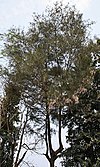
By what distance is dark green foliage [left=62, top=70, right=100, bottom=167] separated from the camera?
18.5 metres

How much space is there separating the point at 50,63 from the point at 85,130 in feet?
14.0

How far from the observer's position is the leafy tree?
16688mm

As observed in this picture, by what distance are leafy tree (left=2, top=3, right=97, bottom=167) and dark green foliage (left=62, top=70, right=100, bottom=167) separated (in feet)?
4.50

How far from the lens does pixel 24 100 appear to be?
17797 millimetres

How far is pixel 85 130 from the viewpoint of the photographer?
754 inches

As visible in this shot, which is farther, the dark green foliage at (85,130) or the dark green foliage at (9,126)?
the dark green foliage at (85,130)

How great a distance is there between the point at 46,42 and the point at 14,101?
342 centimetres

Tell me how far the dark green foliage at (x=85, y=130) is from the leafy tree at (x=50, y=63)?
137 centimetres

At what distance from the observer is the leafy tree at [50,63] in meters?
16.7

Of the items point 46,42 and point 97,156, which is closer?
point 46,42

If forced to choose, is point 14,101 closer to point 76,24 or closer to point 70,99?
point 70,99

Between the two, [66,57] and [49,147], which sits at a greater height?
[66,57]

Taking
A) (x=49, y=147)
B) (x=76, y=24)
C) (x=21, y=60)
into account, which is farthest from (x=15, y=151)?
(x=76, y=24)

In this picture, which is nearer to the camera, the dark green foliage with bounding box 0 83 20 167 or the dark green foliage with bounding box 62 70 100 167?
the dark green foliage with bounding box 0 83 20 167
